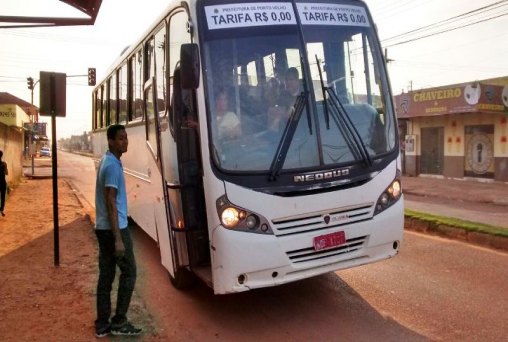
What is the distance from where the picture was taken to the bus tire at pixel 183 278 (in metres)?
5.71

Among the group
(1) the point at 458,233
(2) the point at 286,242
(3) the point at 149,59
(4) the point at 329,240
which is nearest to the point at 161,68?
(3) the point at 149,59

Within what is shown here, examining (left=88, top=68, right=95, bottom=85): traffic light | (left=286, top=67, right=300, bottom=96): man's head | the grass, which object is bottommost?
the grass

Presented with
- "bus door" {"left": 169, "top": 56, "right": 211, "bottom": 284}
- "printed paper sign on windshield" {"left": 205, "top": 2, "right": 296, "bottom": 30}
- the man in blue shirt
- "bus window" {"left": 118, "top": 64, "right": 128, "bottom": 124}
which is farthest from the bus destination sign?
"bus window" {"left": 118, "top": 64, "right": 128, "bottom": 124}

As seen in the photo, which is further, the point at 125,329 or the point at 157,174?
the point at 157,174

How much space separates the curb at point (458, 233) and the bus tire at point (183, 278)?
508cm

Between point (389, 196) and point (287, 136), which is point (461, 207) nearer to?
point (389, 196)

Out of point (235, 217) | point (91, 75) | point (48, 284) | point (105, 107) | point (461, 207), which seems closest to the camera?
point (235, 217)

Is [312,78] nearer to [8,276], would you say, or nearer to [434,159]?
[8,276]

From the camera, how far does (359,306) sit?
5137 mm

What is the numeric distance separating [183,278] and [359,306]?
6.80 ft

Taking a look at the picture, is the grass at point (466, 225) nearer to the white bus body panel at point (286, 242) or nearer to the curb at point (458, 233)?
the curb at point (458, 233)

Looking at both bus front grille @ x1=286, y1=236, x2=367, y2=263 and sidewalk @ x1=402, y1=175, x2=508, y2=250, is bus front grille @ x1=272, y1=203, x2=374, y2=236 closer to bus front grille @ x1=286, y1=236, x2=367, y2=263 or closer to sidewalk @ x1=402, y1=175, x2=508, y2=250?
bus front grille @ x1=286, y1=236, x2=367, y2=263

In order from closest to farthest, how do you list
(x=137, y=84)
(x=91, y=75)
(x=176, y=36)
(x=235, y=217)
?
(x=235, y=217) < (x=176, y=36) < (x=137, y=84) < (x=91, y=75)

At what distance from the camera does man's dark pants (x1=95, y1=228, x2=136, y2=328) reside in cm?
446
